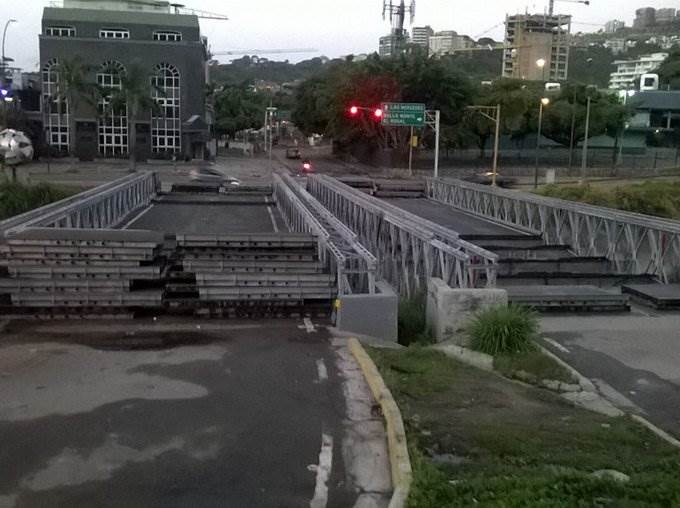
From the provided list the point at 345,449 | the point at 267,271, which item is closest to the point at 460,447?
the point at 345,449

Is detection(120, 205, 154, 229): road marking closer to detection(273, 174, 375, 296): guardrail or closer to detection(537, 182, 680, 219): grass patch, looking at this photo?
detection(273, 174, 375, 296): guardrail

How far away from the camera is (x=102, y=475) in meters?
6.52

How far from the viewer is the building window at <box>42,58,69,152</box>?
80.9 metres

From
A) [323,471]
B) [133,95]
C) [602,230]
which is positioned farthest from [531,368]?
[133,95]

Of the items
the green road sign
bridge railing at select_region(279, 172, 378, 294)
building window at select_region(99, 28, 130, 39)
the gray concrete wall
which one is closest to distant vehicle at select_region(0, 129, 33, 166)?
bridge railing at select_region(279, 172, 378, 294)

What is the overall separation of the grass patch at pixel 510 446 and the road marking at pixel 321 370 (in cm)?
69

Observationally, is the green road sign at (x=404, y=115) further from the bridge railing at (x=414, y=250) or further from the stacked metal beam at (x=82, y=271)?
the stacked metal beam at (x=82, y=271)

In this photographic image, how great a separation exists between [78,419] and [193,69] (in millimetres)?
81341

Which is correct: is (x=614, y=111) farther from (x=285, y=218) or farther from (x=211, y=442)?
(x=211, y=442)

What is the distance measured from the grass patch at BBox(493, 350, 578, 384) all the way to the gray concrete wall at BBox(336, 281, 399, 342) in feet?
6.92

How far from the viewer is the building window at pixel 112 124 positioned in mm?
82125

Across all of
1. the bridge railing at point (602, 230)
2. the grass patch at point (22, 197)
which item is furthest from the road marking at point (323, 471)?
the grass patch at point (22, 197)

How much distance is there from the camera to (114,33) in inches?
3391

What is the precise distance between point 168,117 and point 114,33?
11.5m
